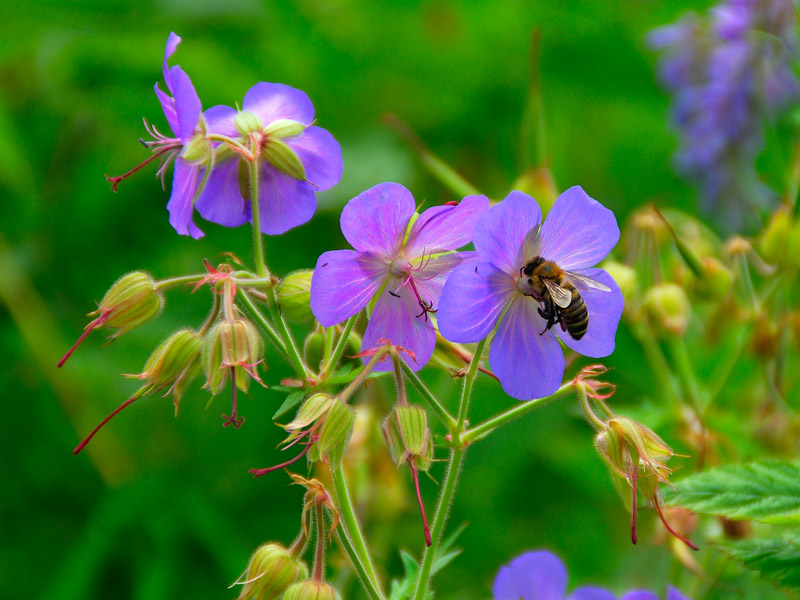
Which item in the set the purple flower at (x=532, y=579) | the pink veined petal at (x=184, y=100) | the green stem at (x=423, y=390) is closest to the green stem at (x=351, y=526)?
the green stem at (x=423, y=390)

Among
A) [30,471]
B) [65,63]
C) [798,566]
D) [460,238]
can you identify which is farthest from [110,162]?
[798,566]

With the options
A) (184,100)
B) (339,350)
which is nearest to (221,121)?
(184,100)

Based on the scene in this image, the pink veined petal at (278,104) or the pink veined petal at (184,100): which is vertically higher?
the pink veined petal at (184,100)

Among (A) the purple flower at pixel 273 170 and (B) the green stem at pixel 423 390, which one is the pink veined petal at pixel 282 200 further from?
(B) the green stem at pixel 423 390

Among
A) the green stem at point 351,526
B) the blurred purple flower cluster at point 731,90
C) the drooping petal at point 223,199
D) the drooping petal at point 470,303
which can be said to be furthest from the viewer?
the blurred purple flower cluster at point 731,90

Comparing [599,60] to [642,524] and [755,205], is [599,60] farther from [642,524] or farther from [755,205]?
[642,524]

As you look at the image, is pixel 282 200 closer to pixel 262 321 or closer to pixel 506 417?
pixel 262 321
